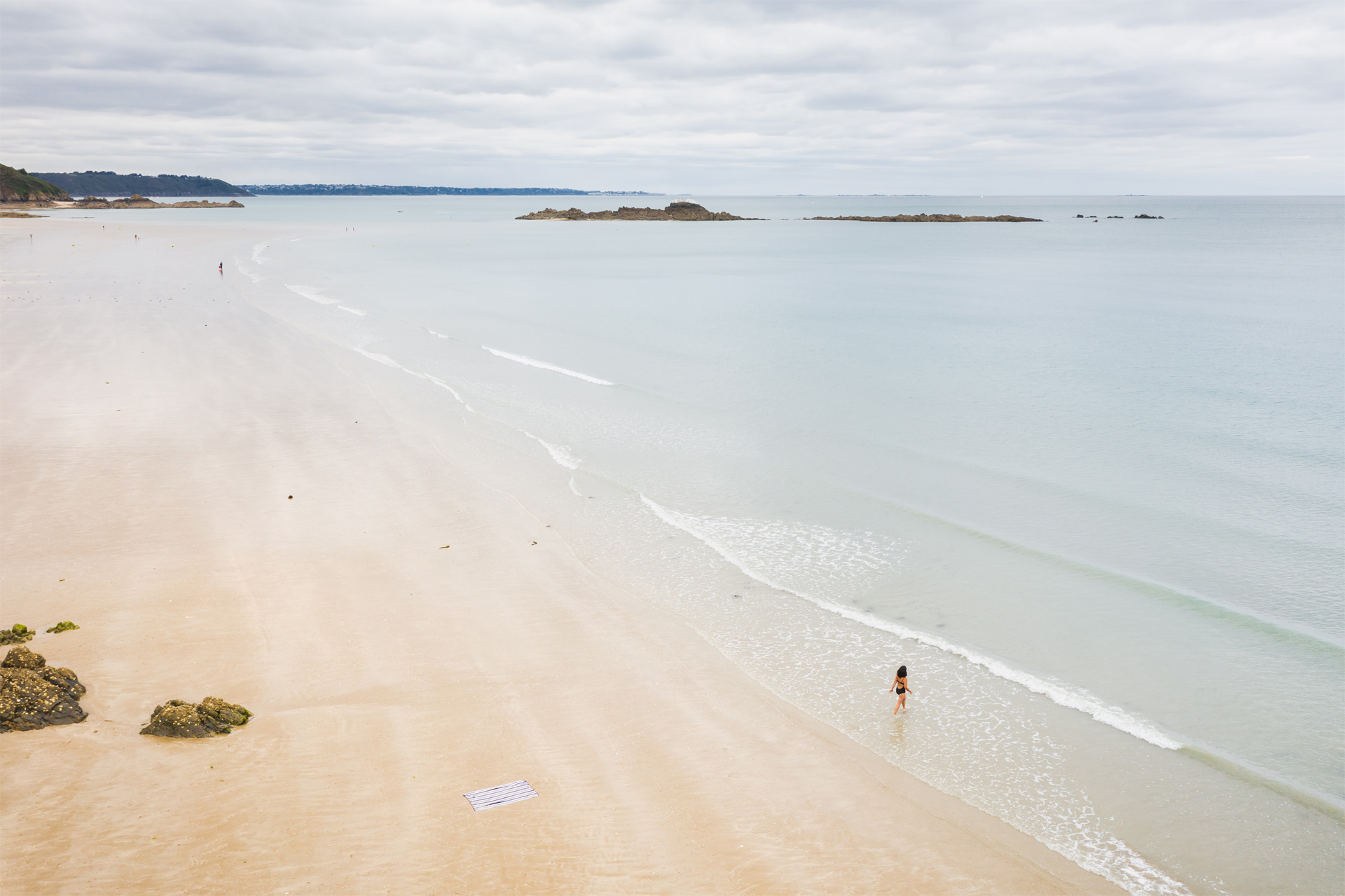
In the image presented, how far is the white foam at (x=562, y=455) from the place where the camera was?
20.0 metres

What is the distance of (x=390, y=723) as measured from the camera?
31.5 feet

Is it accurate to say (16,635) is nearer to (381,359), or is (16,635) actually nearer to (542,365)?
(381,359)

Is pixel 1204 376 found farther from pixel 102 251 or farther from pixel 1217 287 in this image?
pixel 102 251

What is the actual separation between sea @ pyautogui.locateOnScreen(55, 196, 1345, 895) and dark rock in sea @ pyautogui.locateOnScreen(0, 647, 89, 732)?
731cm

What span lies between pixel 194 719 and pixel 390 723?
6.49ft

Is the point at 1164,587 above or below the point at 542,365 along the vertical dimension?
below

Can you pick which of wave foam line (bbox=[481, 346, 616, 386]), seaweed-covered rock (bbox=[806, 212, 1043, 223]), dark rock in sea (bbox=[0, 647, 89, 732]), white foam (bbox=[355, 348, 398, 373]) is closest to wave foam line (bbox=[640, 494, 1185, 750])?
dark rock in sea (bbox=[0, 647, 89, 732])

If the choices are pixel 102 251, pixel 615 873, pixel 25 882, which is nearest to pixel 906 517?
pixel 615 873

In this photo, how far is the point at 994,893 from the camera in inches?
300

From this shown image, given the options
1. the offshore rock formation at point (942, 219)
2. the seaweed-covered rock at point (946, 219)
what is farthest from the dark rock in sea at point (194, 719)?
the offshore rock formation at point (942, 219)

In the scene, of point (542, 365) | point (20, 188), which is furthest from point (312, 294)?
point (20, 188)

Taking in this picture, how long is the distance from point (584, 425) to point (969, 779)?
52.3 feet

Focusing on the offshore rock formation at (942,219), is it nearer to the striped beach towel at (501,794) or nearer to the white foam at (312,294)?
the white foam at (312,294)

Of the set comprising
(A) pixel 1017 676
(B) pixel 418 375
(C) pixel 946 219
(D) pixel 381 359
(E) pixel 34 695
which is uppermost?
(C) pixel 946 219
